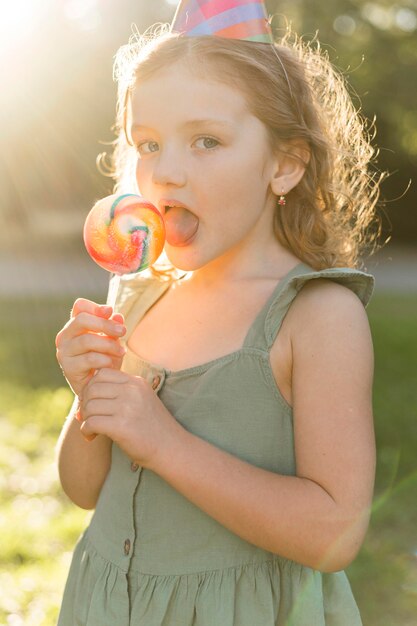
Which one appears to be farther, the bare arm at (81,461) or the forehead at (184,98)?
the bare arm at (81,461)

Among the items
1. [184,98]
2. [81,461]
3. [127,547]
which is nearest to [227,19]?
[184,98]

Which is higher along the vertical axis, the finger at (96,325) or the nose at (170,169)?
the nose at (170,169)

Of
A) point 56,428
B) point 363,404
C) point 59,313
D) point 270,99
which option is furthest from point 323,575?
point 59,313

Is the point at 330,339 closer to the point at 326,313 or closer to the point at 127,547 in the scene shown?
the point at 326,313

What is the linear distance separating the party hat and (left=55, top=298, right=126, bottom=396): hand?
0.81 m

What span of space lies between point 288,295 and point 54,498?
10.8 feet

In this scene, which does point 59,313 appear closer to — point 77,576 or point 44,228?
point 77,576

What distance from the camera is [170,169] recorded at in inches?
84.4

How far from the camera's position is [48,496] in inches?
198

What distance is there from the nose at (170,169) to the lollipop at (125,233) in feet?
0.30

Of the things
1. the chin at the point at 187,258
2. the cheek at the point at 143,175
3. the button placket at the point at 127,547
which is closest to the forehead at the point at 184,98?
the cheek at the point at 143,175

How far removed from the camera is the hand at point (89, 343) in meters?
2.10

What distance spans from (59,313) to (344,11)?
1121cm

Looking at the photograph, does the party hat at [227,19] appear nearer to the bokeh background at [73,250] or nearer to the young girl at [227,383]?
the young girl at [227,383]
